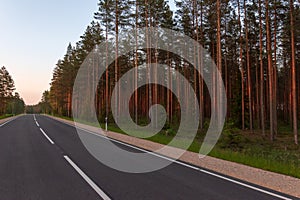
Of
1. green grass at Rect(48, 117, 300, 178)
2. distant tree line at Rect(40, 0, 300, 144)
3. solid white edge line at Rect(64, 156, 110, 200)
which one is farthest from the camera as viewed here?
distant tree line at Rect(40, 0, 300, 144)

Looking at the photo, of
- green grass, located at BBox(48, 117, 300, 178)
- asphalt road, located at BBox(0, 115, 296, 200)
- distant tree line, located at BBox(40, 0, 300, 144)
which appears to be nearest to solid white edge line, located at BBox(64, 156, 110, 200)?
asphalt road, located at BBox(0, 115, 296, 200)

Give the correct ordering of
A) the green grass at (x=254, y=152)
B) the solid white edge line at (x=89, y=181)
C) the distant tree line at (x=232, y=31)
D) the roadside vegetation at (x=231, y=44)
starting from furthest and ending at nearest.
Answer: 1. the distant tree line at (x=232, y=31)
2. the roadside vegetation at (x=231, y=44)
3. the green grass at (x=254, y=152)
4. the solid white edge line at (x=89, y=181)

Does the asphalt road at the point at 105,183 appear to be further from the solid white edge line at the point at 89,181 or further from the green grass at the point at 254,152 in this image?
the green grass at the point at 254,152

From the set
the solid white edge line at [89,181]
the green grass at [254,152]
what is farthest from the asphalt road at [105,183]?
the green grass at [254,152]

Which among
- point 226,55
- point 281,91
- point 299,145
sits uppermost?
point 226,55

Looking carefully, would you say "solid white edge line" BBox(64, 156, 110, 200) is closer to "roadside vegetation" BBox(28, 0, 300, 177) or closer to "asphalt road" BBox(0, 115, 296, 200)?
"asphalt road" BBox(0, 115, 296, 200)

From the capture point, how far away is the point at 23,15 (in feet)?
82.4

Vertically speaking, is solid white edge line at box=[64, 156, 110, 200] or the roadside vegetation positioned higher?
the roadside vegetation

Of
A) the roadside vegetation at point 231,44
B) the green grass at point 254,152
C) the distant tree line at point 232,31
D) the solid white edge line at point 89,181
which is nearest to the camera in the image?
the solid white edge line at point 89,181

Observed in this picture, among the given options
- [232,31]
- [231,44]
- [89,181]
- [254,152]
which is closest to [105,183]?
[89,181]

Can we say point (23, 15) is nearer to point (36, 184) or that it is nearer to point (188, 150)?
point (188, 150)

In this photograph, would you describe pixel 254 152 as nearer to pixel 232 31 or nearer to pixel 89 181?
pixel 89 181

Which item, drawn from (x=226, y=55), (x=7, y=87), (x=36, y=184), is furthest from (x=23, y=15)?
(x=7, y=87)

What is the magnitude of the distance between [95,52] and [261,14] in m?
26.4
